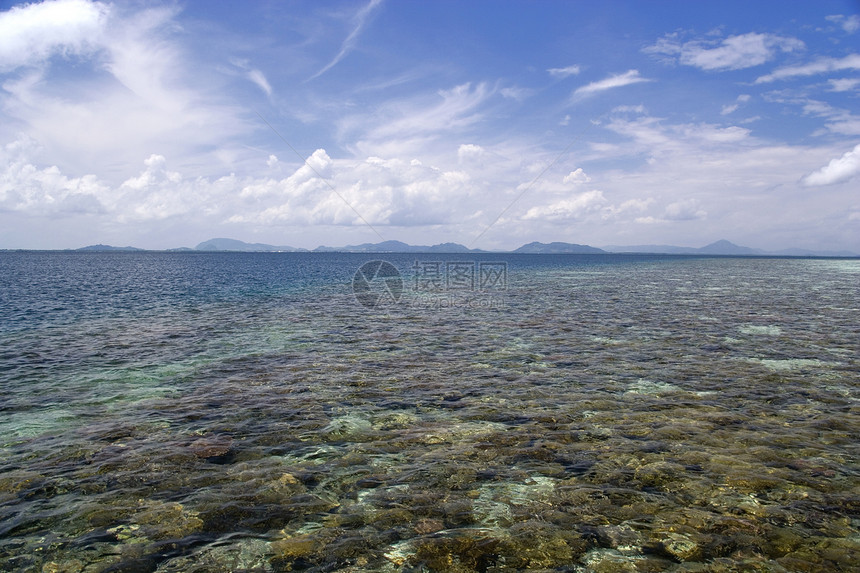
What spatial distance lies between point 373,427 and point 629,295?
147 feet

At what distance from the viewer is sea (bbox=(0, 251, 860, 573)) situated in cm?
716

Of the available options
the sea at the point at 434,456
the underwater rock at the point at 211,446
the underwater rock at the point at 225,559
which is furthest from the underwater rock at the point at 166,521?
the underwater rock at the point at 211,446

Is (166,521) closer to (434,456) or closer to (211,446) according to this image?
(211,446)

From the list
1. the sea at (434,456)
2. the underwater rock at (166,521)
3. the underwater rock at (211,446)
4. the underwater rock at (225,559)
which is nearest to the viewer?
the underwater rock at (225,559)

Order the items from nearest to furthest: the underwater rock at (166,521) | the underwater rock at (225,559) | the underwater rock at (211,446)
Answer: the underwater rock at (225,559), the underwater rock at (166,521), the underwater rock at (211,446)

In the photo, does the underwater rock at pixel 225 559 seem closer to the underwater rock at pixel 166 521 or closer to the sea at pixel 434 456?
the sea at pixel 434 456

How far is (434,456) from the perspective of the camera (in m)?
10.5

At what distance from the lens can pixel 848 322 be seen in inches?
1154

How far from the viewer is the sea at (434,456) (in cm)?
716

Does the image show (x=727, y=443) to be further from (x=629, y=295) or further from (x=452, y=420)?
(x=629, y=295)

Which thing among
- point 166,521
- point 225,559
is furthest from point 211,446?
point 225,559

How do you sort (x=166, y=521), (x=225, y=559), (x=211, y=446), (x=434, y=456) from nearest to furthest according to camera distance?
(x=225, y=559)
(x=166, y=521)
(x=434, y=456)
(x=211, y=446)

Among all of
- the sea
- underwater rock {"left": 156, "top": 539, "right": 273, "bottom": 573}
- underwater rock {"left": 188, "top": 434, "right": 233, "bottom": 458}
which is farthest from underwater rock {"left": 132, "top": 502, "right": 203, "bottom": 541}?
underwater rock {"left": 188, "top": 434, "right": 233, "bottom": 458}

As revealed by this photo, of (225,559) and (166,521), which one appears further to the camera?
(166,521)
